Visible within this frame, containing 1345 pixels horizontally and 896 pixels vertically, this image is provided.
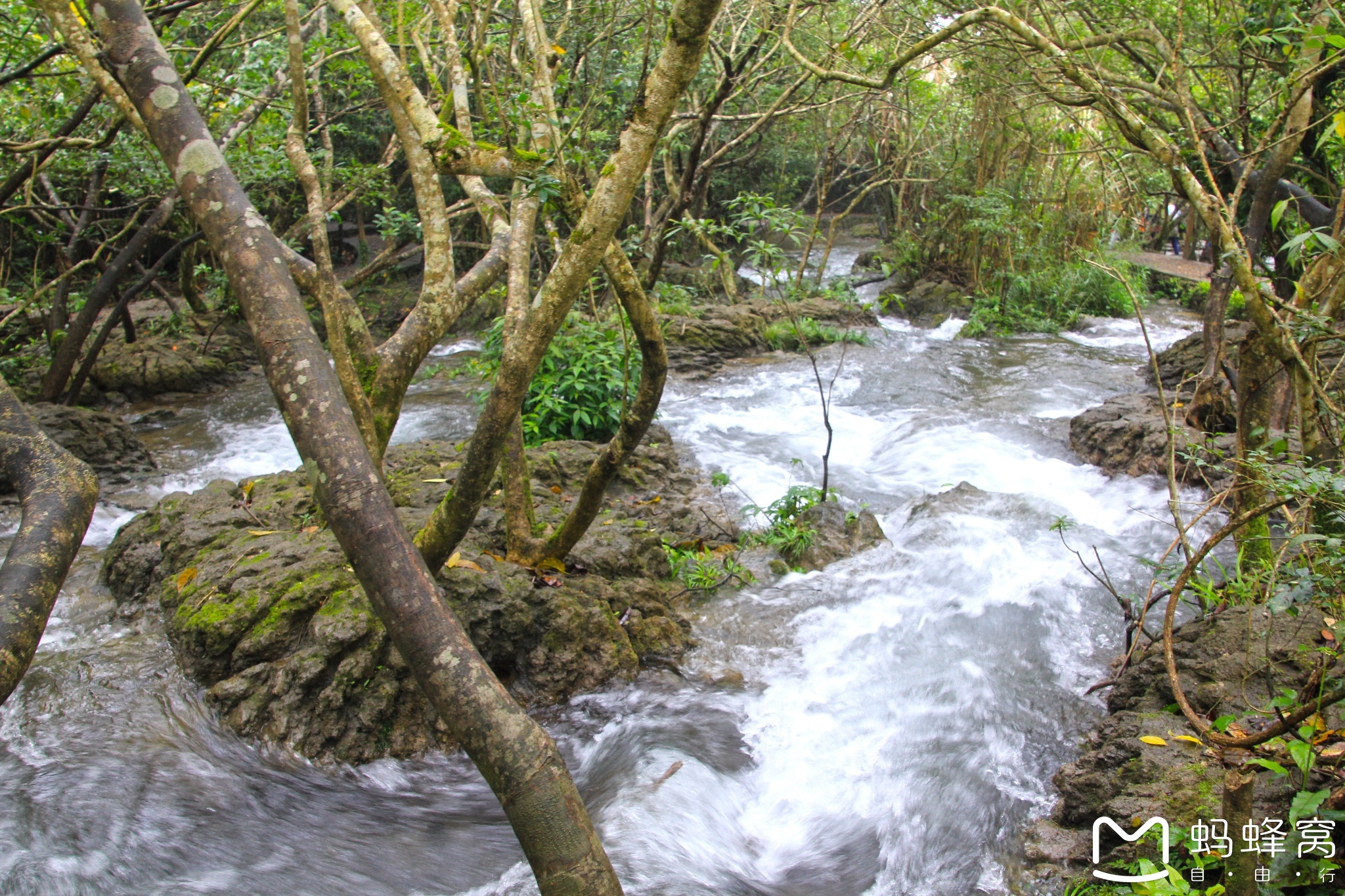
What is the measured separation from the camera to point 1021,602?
461cm

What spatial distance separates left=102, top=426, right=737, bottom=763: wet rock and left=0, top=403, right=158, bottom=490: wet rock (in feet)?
8.70

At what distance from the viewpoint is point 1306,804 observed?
215cm

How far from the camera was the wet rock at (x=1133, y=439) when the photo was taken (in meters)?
5.80

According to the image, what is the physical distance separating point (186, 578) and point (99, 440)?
4.03m

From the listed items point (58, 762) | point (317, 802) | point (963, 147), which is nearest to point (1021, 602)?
point (317, 802)

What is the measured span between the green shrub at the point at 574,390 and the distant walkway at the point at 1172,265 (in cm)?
568

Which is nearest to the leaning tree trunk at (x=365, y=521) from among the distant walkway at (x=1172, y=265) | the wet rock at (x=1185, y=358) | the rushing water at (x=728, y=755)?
the rushing water at (x=728, y=755)

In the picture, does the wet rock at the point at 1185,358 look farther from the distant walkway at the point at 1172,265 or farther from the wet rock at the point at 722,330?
the wet rock at the point at 722,330

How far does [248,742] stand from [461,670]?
83.9 inches

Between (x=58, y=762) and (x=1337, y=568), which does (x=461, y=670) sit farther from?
(x=1337, y=568)

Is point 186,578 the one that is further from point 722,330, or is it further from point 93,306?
point 722,330

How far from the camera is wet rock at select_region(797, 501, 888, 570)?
17.3 feet

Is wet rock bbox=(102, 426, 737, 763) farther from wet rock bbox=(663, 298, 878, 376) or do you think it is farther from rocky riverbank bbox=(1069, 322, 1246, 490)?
wet rock bbox=(663, 298, 878, 376)

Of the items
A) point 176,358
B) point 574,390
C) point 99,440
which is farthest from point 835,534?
point 176,358
